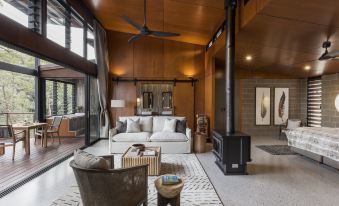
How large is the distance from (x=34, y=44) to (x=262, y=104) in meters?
7.66

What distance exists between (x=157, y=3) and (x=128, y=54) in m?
2.90

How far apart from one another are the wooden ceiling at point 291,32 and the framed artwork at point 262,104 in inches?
83.1

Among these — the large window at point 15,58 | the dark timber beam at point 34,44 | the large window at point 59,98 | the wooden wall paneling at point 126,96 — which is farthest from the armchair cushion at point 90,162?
the large window at point 59,98

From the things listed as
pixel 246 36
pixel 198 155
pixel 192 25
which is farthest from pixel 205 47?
pixel 198 155

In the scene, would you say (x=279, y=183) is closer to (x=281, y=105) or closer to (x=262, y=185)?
(x=262, y=185)

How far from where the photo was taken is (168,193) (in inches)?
92.0

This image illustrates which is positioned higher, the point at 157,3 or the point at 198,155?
the point at 157,3

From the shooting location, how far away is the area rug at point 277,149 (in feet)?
18.3

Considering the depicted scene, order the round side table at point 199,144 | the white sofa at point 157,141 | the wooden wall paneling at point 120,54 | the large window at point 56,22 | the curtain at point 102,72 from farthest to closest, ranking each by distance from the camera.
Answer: the wooden wall paneling at point 120,54 → the curtain at point 102,72 → the round side table at point 199,144 → the white sofa at point 157,141 → the large window at point 56,22

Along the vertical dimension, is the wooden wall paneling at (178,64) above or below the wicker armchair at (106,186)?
above

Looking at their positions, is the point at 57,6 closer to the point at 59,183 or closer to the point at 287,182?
the point at 59,183

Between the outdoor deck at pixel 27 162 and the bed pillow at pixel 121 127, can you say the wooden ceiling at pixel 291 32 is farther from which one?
the outdoor deck at pixel 27 162

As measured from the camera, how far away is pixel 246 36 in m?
4.29

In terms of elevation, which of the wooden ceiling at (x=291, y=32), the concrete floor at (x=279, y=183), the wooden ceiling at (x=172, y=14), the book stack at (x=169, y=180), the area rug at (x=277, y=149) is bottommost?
the concrete floor at (x=279, y=183)
